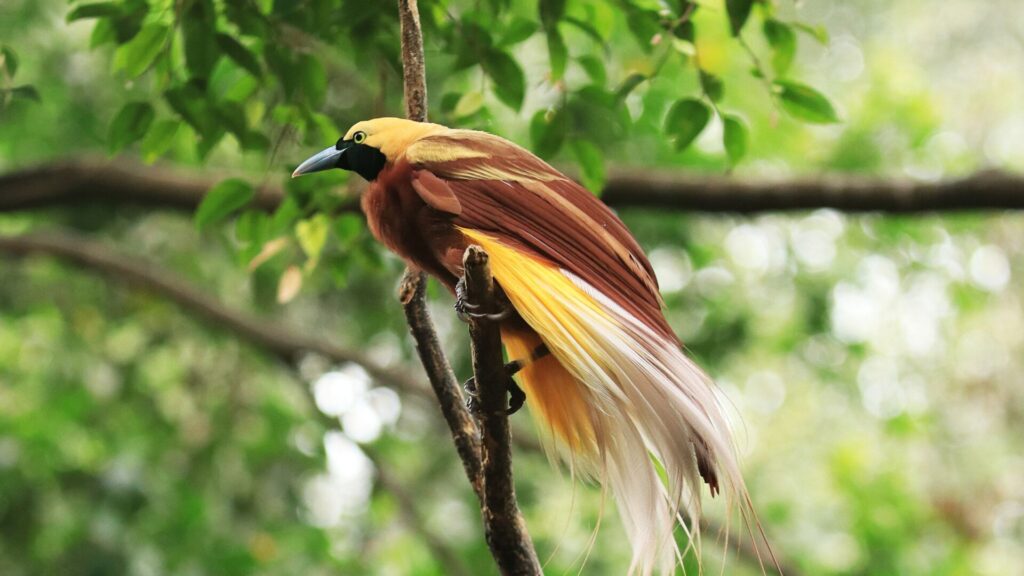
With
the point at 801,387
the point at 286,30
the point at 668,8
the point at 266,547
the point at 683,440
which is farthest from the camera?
the point at 801,387

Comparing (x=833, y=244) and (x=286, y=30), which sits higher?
(x=286, y=30)

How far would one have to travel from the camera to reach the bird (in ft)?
5.25

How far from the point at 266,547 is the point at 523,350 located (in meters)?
3.25

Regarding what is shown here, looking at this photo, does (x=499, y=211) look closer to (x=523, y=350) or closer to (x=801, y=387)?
(x=523, y=350)

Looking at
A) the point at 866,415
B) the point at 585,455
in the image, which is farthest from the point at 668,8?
the point at 866,415

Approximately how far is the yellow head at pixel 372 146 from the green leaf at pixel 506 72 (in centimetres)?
37

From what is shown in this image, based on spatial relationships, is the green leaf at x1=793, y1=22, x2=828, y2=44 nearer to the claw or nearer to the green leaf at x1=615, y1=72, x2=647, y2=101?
the green leaf at x1=615, y1=72, x2=647, y2=101

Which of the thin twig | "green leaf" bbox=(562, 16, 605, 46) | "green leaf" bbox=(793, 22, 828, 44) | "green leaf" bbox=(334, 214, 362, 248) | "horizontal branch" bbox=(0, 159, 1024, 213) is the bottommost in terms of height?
the thin twig

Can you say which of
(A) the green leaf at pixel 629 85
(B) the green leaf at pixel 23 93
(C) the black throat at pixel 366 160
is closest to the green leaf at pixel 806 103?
(A) the green leaf at pixel 629 85

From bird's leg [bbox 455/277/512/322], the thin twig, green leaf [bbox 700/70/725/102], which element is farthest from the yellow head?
the thin twig

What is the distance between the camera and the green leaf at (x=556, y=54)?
87.6 inches

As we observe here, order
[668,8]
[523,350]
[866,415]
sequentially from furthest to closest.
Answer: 1. [866,415]
2. [668,8]
3. [523,350]

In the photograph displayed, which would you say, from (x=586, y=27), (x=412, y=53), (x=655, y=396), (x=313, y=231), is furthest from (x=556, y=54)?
(x=655, y=396)

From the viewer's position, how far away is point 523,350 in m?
1.84
